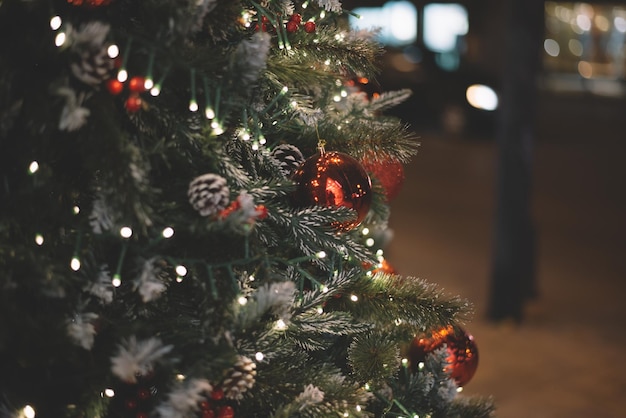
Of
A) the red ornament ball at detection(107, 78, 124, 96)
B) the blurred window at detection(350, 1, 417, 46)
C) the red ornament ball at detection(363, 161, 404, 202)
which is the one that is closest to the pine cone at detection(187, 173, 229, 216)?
the red ornament ball at detection(107, 78, 124, 96)

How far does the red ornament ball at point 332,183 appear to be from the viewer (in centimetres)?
204

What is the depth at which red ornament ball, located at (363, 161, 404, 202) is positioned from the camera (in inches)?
98.7

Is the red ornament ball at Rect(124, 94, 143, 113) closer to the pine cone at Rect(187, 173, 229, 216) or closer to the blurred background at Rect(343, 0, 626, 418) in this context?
the pine cone at Rect(187, 173, 229, 216)

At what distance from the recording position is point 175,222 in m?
1.73

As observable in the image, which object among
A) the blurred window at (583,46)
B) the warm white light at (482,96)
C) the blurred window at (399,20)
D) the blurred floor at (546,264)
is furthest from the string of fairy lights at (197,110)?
the blurred window at (583,46)

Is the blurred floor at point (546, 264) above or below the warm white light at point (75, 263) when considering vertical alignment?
above

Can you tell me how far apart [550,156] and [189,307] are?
1260 cm

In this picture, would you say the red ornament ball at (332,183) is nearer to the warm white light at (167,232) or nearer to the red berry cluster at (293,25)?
the red berry cluster at (293,25)

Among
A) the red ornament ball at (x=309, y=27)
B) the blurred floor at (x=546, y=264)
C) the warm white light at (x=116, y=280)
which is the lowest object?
the warm white light at (x=116, y=280)

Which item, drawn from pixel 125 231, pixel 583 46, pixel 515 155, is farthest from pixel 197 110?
pixel 583 46

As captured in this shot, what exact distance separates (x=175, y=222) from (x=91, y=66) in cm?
41

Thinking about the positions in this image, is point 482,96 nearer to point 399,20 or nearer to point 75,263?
point 399,20

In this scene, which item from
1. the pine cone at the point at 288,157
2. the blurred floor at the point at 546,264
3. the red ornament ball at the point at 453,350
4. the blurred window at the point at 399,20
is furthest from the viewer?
the blurred window at the point at 399,20

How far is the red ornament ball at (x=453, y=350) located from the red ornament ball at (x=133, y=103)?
1.29 metres
